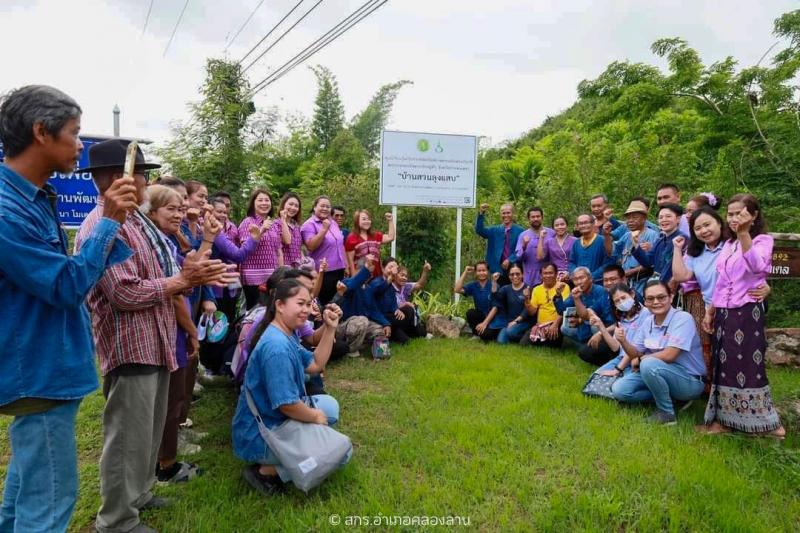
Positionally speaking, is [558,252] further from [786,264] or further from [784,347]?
[784,347]

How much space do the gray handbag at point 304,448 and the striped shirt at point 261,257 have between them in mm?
2537

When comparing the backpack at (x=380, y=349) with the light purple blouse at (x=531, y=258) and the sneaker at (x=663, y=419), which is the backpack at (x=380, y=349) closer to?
the light purple blouse at (x=531, y=258)

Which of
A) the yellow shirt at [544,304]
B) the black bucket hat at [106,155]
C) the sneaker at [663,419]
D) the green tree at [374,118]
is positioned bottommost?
Result: the sneaker at [663,419]

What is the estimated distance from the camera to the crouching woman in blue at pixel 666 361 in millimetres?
4172

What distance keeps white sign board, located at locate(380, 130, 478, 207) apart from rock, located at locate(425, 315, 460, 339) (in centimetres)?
219

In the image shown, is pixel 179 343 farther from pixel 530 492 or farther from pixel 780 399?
pixel 780 399

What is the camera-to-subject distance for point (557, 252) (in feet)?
23.4

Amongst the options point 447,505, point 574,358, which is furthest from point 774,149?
point 447,505

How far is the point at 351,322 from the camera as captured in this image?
640 cm

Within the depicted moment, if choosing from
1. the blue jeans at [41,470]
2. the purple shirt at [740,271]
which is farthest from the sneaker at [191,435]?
the purple shirt at [740,271]

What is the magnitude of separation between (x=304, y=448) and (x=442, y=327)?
193 inches

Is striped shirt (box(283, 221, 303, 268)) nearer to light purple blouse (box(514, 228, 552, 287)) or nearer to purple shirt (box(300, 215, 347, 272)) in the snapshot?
purple shirt (box(300, 215, 347, 272))

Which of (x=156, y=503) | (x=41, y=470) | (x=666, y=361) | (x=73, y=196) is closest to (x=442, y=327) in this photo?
(x=666, y=361)

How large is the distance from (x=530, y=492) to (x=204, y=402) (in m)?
3.10
